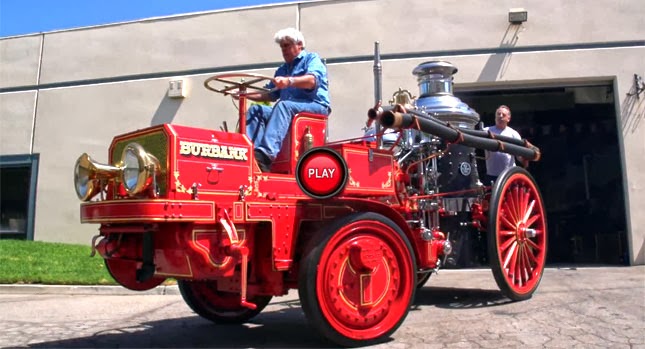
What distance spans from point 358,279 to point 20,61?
1133 cm

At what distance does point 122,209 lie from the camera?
3752 millimetres

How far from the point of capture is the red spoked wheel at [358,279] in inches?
154

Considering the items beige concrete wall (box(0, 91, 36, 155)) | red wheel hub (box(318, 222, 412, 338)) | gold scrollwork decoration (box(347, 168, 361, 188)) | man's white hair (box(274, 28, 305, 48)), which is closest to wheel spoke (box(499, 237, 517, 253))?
red wheel hub (box(318, 222, 412, 338))

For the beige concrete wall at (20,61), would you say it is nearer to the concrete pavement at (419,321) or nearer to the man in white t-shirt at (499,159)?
the concrete pavement at (419,321)

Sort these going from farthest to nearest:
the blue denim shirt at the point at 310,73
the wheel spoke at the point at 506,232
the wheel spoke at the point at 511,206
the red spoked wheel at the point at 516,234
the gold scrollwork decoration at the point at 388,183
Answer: the wheel spoke at the point at 511,206 < the wheel spoke at the point at 506,232 < the red spoked wheel at the point at 516,234 < the blue denim shirt at the point at 310,73 < the gold scrollwork decoration at the point at 388,183

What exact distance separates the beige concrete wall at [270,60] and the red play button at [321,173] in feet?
21.5

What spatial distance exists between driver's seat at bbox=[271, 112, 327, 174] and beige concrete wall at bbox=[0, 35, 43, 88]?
10.0 meters

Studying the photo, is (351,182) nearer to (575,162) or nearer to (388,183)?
(388,183)

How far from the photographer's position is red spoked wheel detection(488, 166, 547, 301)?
574cm

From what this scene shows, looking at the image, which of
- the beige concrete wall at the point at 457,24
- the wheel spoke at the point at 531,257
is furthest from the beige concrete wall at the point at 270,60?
the wheel spoke at the point at 531,257

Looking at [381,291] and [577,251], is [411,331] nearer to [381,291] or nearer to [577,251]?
[381,291]

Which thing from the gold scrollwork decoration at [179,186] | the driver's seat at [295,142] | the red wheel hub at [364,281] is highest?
the driver's seat at [295,142]

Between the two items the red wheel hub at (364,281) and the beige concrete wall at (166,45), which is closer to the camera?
the red wheel hub at (364,281)

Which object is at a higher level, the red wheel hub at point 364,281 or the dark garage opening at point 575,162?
the dark garage opening at point 575,162
